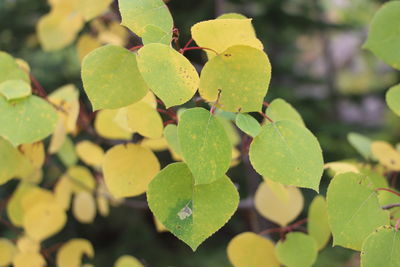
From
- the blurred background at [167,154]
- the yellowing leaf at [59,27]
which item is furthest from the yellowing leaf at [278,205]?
the blurred background at [167,154]

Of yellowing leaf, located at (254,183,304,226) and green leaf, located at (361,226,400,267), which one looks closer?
green leaf, located at (361,226,400,267)

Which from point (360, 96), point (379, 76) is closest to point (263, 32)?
point (360, 96)

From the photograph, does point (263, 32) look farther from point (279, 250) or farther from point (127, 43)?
point (279, 250)

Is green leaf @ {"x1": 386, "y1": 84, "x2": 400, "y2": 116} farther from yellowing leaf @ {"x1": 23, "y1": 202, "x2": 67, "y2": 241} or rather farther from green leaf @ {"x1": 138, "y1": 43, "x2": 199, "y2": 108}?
yellowing leaf @ {"x1": 23, "y1": 202, "x2": 67, "y2": 241}

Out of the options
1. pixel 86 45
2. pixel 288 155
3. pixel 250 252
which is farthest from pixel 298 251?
pixel 86 45

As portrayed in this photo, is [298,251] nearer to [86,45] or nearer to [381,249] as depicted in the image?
[381,249]

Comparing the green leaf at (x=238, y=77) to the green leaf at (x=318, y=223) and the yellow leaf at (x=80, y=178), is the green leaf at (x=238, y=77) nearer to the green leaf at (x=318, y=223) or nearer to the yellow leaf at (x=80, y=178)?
the green leaf at (x=318, y=223)

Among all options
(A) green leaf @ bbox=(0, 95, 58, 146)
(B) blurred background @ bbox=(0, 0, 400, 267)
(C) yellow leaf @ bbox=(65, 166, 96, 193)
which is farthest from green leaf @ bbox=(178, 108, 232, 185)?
(B) blurred background @ bbox=(0, 0, 400, 267)
